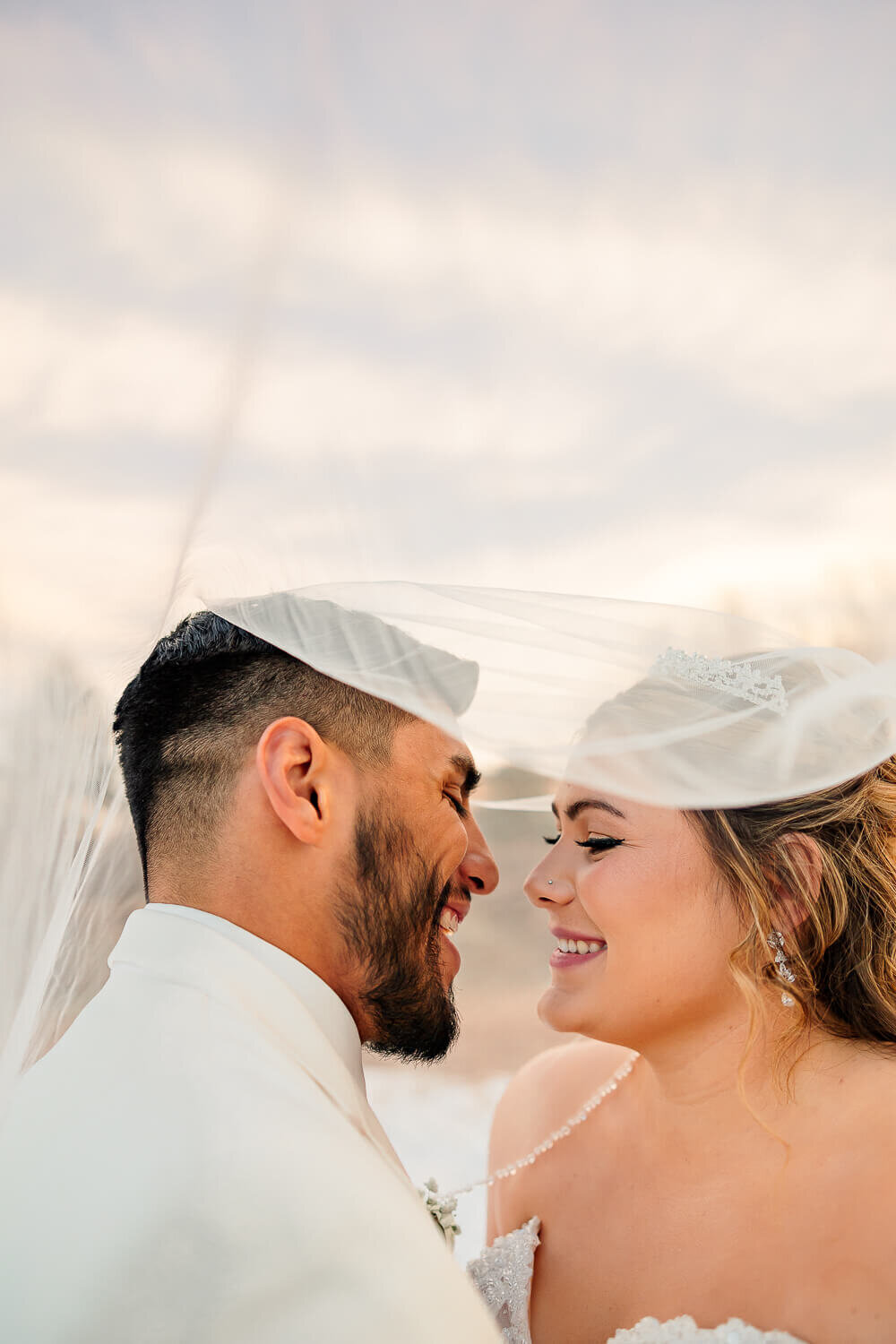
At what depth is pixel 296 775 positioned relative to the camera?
7.18ft

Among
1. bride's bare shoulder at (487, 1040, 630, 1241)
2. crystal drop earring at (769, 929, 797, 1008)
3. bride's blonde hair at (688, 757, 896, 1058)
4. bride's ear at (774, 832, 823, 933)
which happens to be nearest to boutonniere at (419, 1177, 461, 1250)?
bride's bare shoulder at (487, 1040, 630, 1241)

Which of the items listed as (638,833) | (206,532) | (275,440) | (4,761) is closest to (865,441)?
(275,440)

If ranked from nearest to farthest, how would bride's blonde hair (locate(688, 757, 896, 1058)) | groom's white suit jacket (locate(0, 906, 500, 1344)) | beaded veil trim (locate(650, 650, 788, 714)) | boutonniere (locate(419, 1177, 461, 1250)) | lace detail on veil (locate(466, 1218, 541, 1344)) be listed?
groom's white suit jacket (locate(0, 906, 500, 1344)), beaded veil trim (locate(650, 650, 788, 714)), boutonniere (locate(419, 1177, 461, 1250)), bride's blonde hair (locate(688, 757, 896, 1058)), lace detail on veil (locate(466, 1218, 541, 1344))

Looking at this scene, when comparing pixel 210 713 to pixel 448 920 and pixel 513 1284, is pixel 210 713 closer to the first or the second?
pixel 448 920

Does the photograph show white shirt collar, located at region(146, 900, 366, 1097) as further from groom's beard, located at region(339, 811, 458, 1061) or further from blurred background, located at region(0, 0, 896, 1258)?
blurred background, located at region(0, 0, 896, 1258)

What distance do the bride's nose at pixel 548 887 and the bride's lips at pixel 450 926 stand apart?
0.19 metres

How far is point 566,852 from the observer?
2861mm

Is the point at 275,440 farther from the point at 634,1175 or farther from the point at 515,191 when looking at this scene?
the point at 634,1175

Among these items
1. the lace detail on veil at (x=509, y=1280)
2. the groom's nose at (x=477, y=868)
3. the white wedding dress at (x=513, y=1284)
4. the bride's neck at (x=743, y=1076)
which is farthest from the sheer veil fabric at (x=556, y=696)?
the lace detail on veil at (x=509, y=1280)

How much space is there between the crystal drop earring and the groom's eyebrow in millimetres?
897

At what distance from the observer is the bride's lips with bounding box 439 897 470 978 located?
248cm

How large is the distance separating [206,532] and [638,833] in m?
1.39

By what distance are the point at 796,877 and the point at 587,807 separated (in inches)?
22.3

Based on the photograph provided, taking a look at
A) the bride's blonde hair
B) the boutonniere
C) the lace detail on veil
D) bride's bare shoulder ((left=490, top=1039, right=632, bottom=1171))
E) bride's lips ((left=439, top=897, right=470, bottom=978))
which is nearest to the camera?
bride's lips ((left=439, top=897, right=470, bottom=978))
